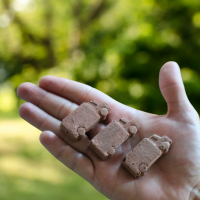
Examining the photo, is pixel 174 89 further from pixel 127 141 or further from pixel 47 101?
pixel 47 101

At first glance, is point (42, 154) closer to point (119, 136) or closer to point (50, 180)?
point (50, 180)

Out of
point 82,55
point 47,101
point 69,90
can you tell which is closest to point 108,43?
point 82,55

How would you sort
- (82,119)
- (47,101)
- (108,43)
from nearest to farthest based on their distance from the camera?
1. (82,119)
2. (47,101)
3. (108,43)

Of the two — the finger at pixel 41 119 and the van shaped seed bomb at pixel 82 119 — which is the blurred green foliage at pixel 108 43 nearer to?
the van shaped seed bomb at pixel 82 119

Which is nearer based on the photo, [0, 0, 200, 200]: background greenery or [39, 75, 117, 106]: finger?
[39, 75, 117, 106]: finger

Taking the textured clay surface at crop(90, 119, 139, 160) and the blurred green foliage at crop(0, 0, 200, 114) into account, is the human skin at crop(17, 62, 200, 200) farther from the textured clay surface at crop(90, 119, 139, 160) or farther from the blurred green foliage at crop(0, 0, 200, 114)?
the blurred green foliage at crop(0, 0, 200, 114)

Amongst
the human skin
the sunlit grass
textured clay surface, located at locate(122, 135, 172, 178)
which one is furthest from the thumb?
the sunlit grass
